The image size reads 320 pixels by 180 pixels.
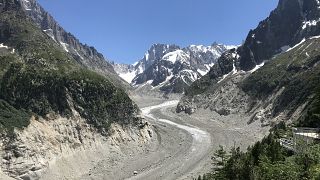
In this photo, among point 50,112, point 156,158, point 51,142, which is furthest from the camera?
point 156,158

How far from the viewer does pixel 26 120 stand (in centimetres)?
10700

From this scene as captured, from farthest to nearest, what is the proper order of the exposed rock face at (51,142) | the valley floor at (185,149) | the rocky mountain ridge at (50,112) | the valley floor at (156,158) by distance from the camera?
the valley floor at (185,149) → the valley floor at (156,158) → the rocky mountain ridge at (50,112) → the exposed rock face at (51,142)

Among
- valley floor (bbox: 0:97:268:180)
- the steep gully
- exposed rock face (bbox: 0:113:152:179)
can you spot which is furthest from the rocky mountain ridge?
the steep gully

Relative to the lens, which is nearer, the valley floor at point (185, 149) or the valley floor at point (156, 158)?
the valley floor at point (156, 158)

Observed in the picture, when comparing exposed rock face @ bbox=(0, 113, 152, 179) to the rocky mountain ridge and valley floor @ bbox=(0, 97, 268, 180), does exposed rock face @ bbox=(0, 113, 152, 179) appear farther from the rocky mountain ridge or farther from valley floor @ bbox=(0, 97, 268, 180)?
valley floor @ bbox=(0, 97, 268, 180)

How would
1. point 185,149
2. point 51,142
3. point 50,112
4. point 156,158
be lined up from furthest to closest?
1. point 185,149
2. point 156,158
3. point 50,112
4. point 51,142

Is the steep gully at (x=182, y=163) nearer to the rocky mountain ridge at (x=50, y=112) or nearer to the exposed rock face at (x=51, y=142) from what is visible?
the exposed rock face at (x=51, y=142)

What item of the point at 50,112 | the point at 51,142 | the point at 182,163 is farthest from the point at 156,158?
the point at 50,112

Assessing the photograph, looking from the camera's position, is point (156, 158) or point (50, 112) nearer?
point (50, 112)

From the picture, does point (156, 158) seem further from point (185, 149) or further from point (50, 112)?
point (50, 112)

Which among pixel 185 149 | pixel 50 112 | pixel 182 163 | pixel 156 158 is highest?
pixel 50 112

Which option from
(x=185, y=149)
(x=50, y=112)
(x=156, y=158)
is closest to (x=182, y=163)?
(x=156, y=158)

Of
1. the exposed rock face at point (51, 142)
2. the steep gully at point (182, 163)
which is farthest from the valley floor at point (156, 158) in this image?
the exposed rock face at point (51, 142)

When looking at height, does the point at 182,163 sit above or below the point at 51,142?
below
